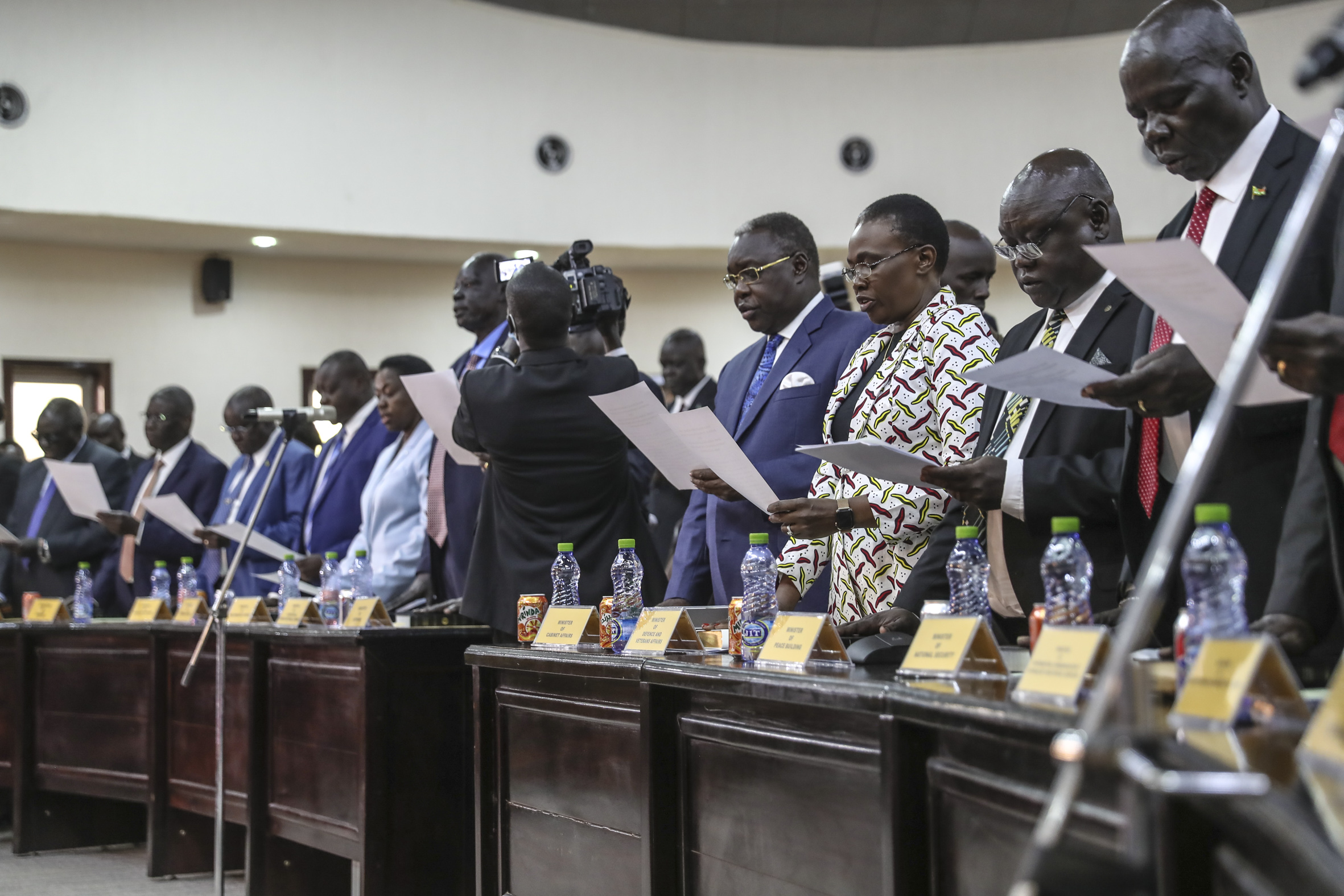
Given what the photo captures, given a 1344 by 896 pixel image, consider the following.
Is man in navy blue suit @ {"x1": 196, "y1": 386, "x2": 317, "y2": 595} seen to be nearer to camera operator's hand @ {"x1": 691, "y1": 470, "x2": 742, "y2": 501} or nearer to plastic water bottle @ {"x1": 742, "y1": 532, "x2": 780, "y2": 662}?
camera operator's hand @ {"x1": 691, "y1": 470, "x2": 742, "y2": 501}

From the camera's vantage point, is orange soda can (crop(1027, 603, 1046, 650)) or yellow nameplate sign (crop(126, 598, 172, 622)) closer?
orange soda can (crop(1027, 603, 1046, 650))

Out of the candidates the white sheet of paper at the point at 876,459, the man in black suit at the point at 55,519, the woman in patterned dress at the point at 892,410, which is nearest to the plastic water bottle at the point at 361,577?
the woman in patterned dress at the point at 892,410

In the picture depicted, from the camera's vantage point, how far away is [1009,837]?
1311 millimetres

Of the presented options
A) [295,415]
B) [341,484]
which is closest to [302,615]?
[295,415]

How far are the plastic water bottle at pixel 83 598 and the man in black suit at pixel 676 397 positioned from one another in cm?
223

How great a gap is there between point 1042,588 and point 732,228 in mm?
6175

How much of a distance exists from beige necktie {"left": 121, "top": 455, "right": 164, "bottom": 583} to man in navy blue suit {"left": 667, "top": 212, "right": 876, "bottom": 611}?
3245 millimetres

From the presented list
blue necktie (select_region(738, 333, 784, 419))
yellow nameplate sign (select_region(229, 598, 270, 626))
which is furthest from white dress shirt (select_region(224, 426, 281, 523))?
blue necktie (select_region(738, 333, 784, 419))

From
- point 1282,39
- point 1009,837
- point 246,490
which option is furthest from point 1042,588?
point 1282,39

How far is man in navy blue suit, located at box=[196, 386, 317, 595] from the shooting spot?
4.99 m

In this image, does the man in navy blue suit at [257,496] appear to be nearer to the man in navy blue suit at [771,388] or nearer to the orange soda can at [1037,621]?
the man in navy blue suit at [771,388]

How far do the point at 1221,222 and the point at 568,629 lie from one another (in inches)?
56.3

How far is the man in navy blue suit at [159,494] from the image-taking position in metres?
5.37

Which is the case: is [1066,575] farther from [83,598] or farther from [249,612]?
[83,598]
